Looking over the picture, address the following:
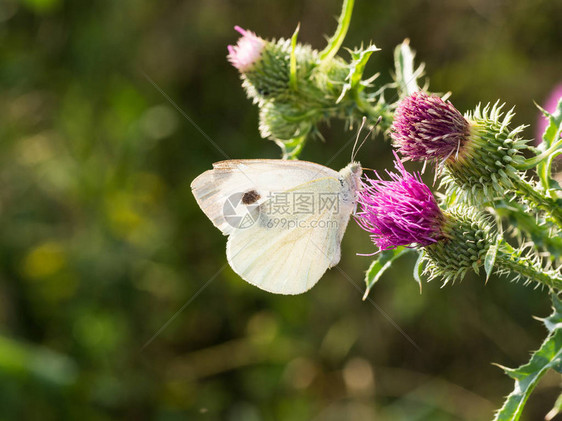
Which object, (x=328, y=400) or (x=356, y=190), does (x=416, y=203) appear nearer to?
(x=356, y=190)

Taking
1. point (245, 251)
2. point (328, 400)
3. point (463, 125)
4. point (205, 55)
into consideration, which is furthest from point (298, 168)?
point (205, 55)

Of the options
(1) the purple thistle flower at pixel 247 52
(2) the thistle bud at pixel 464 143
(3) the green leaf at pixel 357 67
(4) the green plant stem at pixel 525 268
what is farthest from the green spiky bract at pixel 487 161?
(1) the purple thistle flower at pixel 247 52

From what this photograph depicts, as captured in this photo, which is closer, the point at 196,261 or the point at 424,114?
the point at 424,114

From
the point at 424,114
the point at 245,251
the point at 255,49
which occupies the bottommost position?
the point at 245,251

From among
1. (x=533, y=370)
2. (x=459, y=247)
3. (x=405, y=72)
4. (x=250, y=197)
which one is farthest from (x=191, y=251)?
(x=533, y=370)

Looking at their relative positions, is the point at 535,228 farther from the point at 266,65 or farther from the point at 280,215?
the point at 266,65

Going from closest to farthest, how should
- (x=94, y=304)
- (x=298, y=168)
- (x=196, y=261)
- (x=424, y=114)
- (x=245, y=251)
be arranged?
(x=424, y=114) → (x=298, y=168) → (x=245, y=251) → (x=94, y=304) → (x=196, y=261)

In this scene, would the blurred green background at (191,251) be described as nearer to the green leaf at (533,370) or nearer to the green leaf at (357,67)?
the green leaf at (357,67)

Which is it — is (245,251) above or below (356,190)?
below
